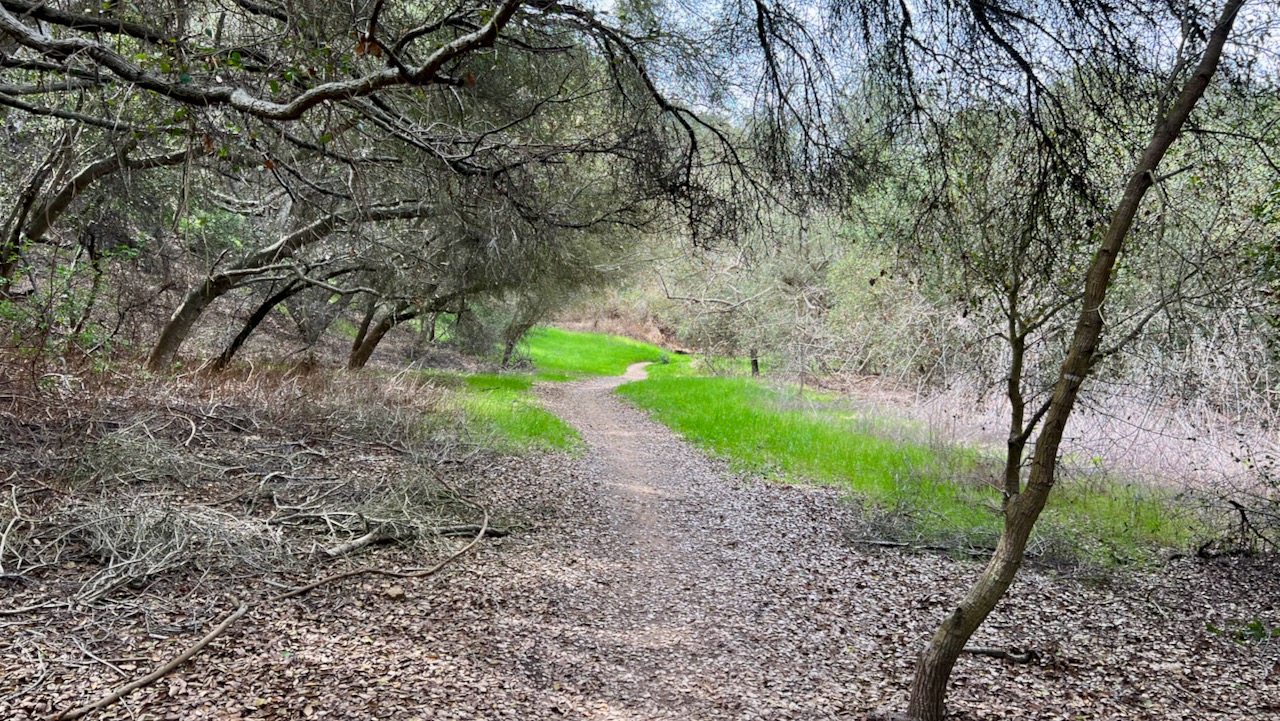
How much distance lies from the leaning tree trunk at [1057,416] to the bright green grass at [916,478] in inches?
136

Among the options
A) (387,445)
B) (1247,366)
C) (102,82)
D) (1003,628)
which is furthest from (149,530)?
(1247,366)

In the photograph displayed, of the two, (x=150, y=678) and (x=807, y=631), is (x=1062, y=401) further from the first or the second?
(x=150, y=678)

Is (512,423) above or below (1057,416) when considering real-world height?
below

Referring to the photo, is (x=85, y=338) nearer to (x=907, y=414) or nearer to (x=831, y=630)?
(x=831, y=630)

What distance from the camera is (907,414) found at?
11.6 metres

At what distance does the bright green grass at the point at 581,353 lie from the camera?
28.0 m

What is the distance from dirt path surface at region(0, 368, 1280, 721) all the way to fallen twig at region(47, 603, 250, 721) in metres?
0.05

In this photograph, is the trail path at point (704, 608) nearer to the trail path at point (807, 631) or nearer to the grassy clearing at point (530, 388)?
the trail path at point (807, 631)

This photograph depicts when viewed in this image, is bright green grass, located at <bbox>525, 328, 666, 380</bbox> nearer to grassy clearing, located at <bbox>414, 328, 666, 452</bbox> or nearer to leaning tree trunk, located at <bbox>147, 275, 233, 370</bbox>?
grassy clearing, located at <bbox>414, 328, 666, 452</bbox>

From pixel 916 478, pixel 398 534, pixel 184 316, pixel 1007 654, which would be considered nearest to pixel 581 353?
pixel 184 316

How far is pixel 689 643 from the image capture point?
14.4 ft

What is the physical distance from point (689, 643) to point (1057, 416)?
2562 mm

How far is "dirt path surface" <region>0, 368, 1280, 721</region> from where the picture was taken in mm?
3348

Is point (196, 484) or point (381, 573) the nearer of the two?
point (381, 573)
